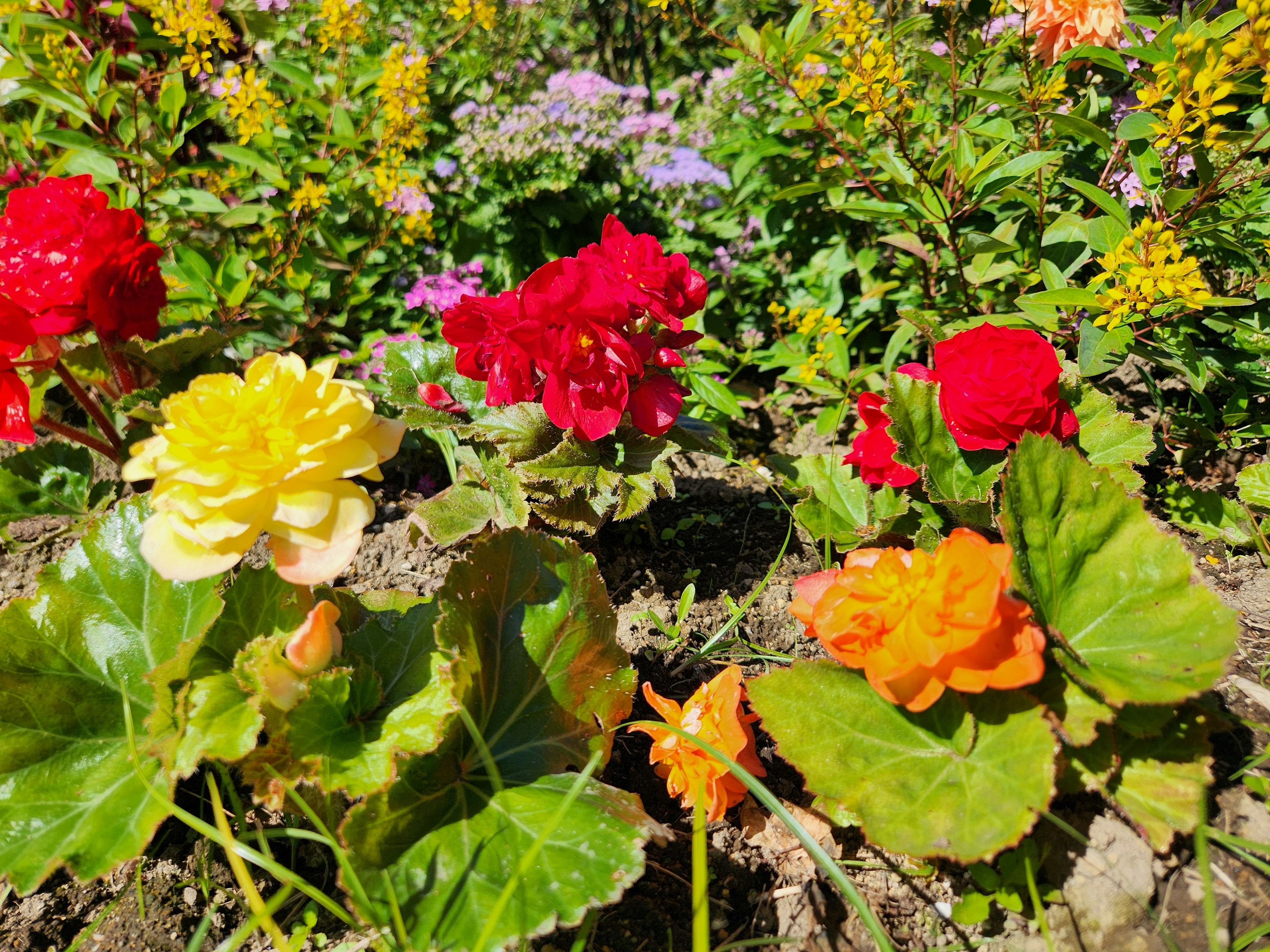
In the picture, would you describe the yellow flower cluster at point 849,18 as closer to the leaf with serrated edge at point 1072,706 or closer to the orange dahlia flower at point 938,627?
the orange dahlia flower at point 938,627

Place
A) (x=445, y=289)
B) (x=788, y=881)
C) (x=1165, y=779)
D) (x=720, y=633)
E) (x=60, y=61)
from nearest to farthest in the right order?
(x=1165, y=779) < (x=788, y=881) < (x=720, y=633) < (x=60, y=61) < (x=445, y=289)

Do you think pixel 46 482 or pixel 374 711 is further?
pixel 46 482

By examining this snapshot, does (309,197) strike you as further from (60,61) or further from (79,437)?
(79,437)

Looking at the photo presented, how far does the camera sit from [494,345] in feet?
5.00

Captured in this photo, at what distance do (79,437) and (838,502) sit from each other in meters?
1.81

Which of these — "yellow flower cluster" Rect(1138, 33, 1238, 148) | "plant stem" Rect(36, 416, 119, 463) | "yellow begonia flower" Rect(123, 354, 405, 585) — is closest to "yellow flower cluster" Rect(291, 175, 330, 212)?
"plant stem" Rect(36, 416, 119, 463)

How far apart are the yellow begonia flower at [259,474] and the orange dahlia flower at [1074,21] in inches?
71.2

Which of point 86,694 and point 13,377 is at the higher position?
point 13,377

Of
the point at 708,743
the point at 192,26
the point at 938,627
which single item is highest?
the point at 192,26

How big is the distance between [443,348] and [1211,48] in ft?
5.53

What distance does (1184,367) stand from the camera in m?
1.79

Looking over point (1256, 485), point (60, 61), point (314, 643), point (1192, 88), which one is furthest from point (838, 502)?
point (60, 61)

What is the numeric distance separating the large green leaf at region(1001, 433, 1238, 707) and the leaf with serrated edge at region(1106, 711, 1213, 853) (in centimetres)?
14

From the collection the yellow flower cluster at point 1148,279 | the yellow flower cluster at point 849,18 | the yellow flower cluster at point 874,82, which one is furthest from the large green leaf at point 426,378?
the yellow flower cluster at point 1148,279
